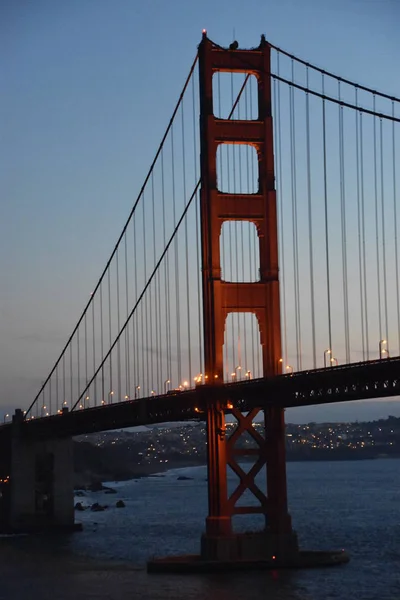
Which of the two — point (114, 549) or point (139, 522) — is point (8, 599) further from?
point (139, 522)

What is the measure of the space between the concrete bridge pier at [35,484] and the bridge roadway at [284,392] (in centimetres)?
1615

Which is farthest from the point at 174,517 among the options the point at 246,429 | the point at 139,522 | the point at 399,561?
the point at 246,429

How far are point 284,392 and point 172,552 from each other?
72.0ft

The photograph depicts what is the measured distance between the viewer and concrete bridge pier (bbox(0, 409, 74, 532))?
9000 cm

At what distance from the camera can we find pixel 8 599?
175 ft

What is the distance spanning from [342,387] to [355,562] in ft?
56.6

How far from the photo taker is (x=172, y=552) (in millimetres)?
73000

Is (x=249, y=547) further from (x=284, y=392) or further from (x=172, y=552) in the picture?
(x=172, y=552)

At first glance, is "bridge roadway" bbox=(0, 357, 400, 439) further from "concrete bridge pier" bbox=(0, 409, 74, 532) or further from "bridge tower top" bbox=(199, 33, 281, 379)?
"concrete bridge pier" bbox=(0, 409, 74, 532)

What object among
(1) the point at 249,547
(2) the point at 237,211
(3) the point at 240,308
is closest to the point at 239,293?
(3) the point at 240,308

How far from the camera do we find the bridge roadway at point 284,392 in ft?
158

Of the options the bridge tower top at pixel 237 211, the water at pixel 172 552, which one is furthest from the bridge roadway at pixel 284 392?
the water at pixel 172 552

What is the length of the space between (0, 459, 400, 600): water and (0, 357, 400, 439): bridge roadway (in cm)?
715

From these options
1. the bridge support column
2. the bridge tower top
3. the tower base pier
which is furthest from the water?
the bridge tower top
